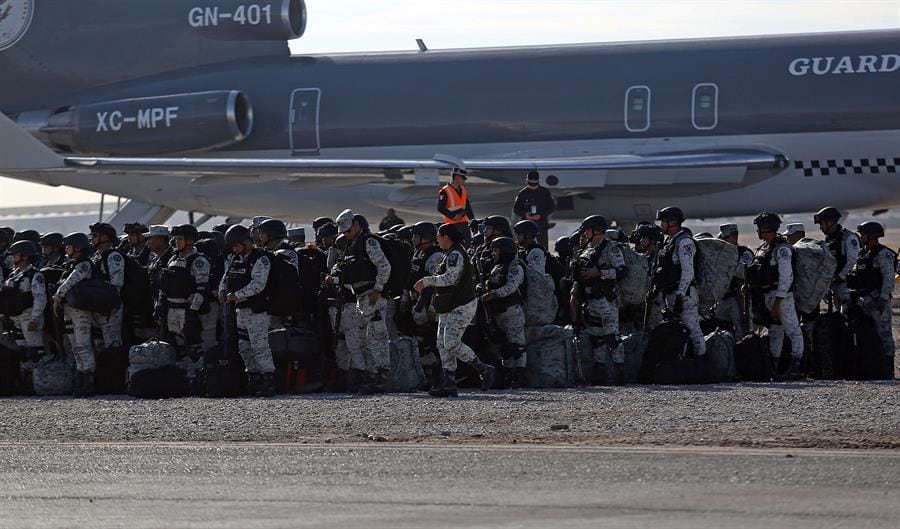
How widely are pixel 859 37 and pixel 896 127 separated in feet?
5.06

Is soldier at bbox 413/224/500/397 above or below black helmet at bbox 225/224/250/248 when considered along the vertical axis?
below

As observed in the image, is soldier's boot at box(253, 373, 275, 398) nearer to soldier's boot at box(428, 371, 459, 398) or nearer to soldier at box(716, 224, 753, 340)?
soldier's boot at box(428, 371, 459, 398)

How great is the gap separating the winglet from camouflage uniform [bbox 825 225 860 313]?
1417 cm

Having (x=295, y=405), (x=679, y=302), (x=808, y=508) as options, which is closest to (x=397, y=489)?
(x=808, y=508)

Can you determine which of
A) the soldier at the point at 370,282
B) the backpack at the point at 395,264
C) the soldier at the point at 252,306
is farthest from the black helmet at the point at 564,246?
the soldier at the point at 252,306

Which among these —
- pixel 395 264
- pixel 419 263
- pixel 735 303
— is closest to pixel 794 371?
pixel 735 303

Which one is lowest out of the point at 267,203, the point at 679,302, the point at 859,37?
the point at 679,302

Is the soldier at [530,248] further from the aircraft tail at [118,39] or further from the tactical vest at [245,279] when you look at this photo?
the aircraft tail at [118,39]

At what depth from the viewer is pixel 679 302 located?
14648mm

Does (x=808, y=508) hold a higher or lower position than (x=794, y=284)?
lower

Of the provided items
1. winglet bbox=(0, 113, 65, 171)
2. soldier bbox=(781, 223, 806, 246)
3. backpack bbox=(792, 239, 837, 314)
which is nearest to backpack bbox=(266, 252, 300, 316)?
backpack bbox=(792, 239, 837, 314)

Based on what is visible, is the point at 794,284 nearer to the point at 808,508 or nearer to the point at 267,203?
the point at 808,508

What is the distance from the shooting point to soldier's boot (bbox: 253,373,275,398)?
1439cm

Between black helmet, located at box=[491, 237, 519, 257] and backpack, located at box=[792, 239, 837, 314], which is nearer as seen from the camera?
black helmet, located at box=[491, 237, 519, 257]
